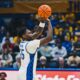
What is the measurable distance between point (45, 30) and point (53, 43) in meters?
0.95

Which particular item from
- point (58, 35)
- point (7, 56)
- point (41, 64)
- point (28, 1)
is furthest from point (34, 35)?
point (28, 1)

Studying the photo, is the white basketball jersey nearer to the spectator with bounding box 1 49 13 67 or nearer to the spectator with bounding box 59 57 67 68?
the spectator with bounding box 59 57 67 68

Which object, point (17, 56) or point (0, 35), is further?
point (0, 35)

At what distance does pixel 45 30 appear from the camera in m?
18.0

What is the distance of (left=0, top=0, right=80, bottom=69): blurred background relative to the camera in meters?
→ 15.5

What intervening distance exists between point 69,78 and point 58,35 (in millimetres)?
5708

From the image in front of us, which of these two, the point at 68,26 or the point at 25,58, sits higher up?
the point at 25,58

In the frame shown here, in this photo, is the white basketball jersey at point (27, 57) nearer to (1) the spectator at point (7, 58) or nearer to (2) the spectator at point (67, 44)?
(1) the spectator at point (7, 58)

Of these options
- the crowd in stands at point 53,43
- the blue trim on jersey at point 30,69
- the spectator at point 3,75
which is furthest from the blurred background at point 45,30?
the blue trim on jersey at point 30,69

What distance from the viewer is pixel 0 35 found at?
18781mm

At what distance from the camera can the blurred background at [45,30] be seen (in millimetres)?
15530

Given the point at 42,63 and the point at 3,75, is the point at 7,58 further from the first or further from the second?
the point at 3,75

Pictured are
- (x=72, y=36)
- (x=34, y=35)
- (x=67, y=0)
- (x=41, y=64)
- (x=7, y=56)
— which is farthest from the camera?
(x=67, y=0)

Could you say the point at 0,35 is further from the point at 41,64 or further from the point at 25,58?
the point at 25,58
